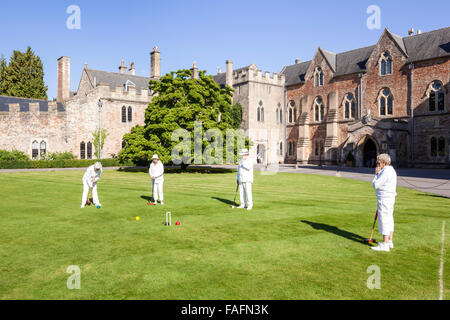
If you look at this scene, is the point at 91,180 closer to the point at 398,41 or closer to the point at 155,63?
the point at 398,41

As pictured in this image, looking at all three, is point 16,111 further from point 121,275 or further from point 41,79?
point 121,275

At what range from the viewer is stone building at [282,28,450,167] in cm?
3816

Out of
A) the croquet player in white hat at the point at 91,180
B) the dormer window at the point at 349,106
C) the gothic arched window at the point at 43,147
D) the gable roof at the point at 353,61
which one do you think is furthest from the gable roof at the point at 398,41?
the gothic arched window at the point at 43,147

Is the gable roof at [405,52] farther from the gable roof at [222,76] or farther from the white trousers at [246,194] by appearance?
the white trousers at [246,194]

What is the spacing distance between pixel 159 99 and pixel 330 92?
87.0ft

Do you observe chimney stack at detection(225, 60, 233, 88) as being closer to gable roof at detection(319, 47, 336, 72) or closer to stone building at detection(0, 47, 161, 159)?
gable roof at detection(319, 47, 336, 72)

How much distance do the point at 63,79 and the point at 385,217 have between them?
159ft

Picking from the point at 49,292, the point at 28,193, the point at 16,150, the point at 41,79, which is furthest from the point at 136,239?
the point at 41,79

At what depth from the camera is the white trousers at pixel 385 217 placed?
7.25 m

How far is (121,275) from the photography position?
5820 millimetres

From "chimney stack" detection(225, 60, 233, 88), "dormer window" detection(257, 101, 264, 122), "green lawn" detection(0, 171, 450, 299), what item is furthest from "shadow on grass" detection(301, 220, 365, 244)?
"chimney stack" detection(225, 60, 233, 88)

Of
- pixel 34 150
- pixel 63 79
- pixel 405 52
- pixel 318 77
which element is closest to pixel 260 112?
pixel 318 77

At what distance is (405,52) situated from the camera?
41.0 m
